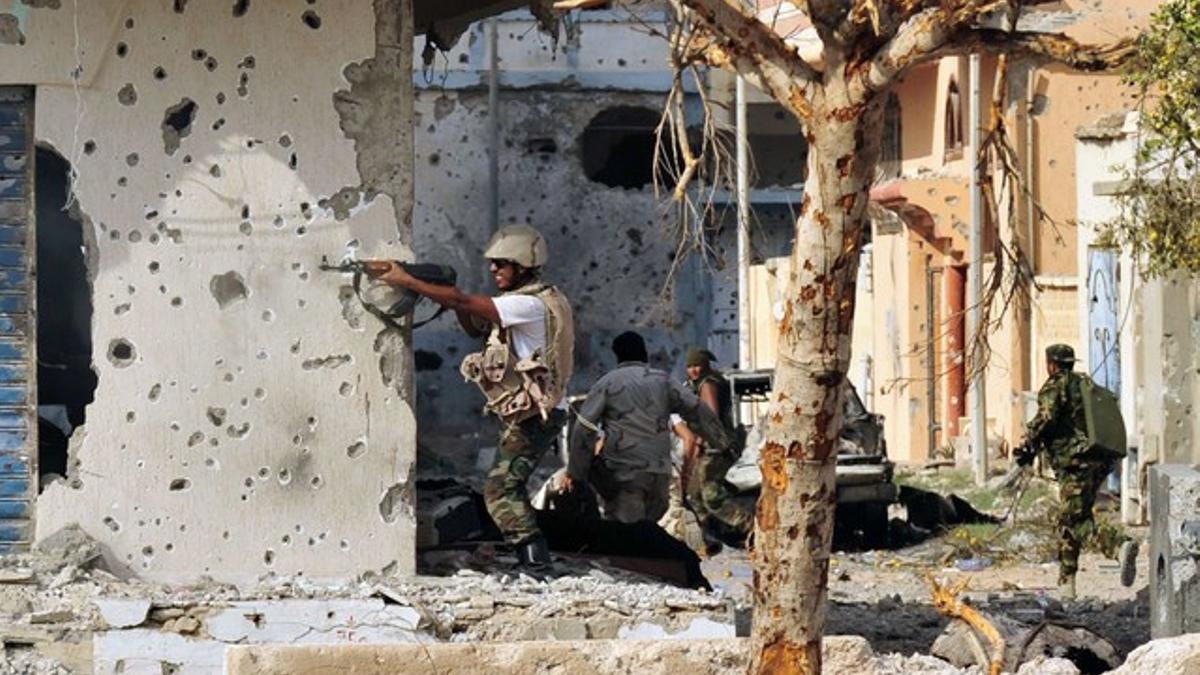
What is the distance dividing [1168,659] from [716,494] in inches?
373

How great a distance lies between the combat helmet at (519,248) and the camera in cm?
1098

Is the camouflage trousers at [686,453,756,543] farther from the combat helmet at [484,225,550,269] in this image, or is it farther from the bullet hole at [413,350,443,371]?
the bullet hole at [413,350,443,371]

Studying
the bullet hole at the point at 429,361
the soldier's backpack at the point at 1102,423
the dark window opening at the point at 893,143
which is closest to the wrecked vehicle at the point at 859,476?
the soldier's backpack at the point at 1102,423

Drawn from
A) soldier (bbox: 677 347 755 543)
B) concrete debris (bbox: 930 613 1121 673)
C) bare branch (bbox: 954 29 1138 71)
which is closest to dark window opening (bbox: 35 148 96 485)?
concrete debris (bbox: 930 613 1121 673)

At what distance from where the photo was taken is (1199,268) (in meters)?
13.0

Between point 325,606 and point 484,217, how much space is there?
813 inches

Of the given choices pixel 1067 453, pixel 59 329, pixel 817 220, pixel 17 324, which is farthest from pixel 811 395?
pixel 1067 453

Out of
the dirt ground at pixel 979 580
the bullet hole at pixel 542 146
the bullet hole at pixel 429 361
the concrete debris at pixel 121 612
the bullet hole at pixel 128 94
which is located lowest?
the dirt ground at pixel 979 580

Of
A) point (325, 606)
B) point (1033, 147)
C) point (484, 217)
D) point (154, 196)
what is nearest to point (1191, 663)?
point (325, 606)

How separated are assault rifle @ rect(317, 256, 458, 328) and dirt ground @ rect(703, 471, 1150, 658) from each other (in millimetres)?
3202

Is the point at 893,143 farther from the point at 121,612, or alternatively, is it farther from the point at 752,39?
the point at 752,39

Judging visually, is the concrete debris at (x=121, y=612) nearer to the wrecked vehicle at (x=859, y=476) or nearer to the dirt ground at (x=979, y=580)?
the dirt ground at (x=979, y=580)

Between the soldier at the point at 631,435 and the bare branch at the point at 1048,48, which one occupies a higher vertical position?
the bare branch at the point at 1048,48

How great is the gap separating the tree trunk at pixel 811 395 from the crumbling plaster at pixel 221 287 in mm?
3341
